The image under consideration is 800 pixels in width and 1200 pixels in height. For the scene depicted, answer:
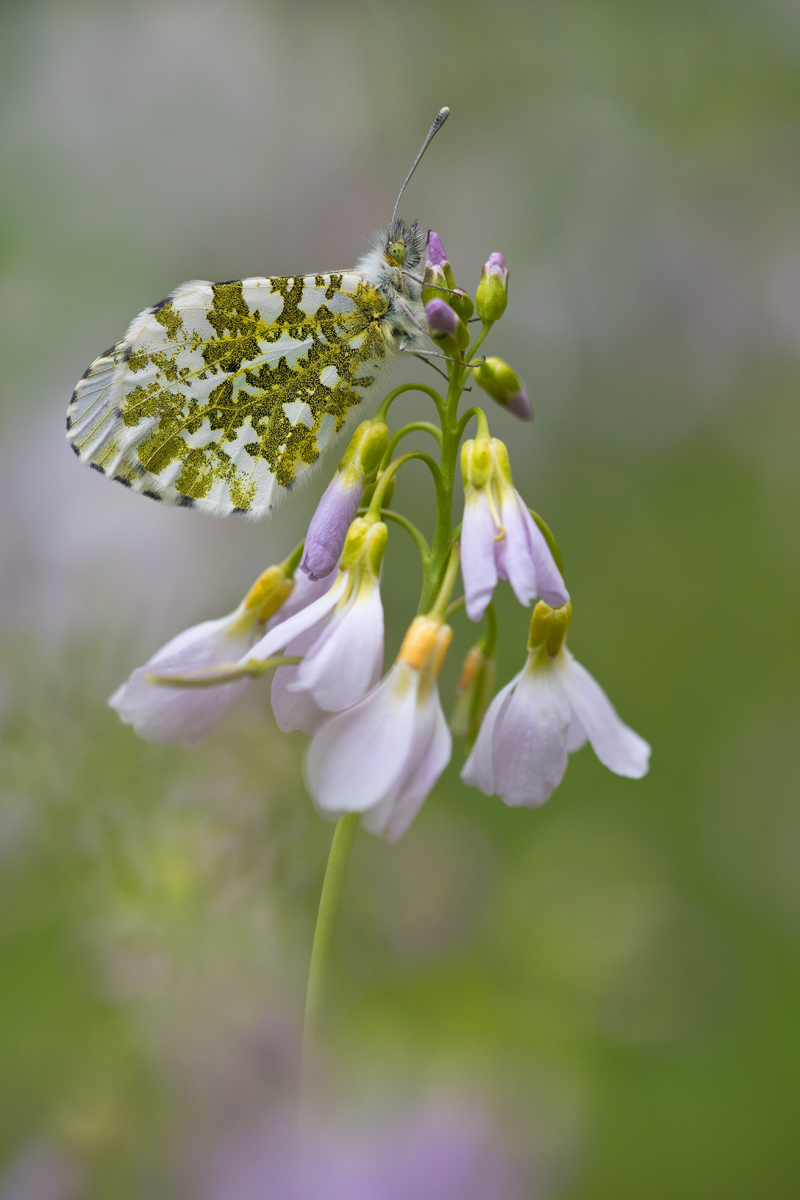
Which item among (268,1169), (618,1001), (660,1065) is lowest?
(660,1065)

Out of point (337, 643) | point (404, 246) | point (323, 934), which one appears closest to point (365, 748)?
point (337, 643)

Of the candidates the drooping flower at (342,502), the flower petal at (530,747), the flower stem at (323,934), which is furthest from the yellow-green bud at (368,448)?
the flower stem at (323,934)

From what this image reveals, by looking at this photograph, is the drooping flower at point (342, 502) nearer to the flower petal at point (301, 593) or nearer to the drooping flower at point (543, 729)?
the flower petal at point (301, 593)

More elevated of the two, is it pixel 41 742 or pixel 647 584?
pixel 647 584

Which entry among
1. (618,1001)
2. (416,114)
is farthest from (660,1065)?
(416,114)

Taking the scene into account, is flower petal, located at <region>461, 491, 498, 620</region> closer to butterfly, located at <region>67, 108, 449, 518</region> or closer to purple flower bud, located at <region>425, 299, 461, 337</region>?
purple flower bud, located at <region>425, 299, 461, 337</region>

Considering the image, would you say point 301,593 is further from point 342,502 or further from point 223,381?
point 223,381

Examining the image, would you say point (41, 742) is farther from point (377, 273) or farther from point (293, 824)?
point (377, 273)
